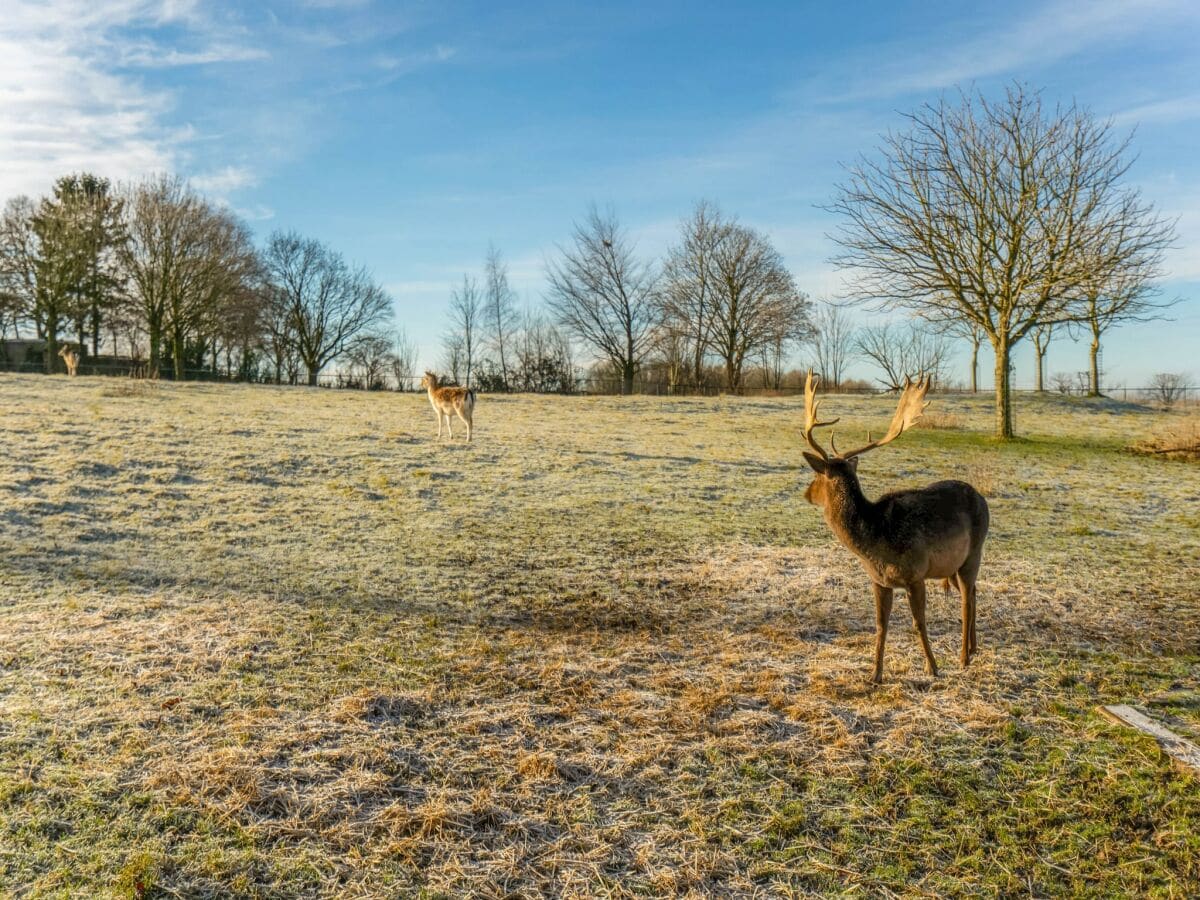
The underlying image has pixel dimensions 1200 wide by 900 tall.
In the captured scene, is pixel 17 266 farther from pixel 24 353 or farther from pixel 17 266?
pixel 24 353

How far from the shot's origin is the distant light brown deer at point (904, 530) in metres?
4.83

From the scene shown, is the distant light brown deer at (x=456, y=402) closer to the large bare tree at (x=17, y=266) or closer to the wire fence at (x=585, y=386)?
the wire fence at (x=585, y=386)

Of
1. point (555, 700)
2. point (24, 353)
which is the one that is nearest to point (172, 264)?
point (24, 353)

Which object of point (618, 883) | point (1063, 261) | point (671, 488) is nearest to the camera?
point (618, 883)

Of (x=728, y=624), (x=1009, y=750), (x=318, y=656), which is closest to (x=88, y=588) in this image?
(x=318, y=656)

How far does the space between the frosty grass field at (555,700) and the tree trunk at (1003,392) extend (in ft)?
27.5

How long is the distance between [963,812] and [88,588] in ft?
23.9

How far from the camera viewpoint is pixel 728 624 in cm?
660

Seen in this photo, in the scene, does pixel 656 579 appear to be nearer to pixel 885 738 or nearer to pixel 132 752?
pixel 885 738

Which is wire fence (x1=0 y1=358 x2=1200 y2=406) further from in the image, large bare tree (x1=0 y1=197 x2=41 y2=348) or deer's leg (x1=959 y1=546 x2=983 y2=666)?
deer's leg (x1=959 y1=546 x2=983 y2=666)

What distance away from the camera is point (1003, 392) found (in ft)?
64.9

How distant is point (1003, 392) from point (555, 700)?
18673mm

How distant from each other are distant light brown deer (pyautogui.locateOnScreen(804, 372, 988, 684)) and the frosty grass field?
78 centimetres

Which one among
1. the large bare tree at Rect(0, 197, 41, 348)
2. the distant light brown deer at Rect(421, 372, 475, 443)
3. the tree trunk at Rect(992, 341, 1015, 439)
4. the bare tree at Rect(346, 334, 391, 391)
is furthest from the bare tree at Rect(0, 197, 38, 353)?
the tree trunk at Rect(992, 341, 1015, 439)
